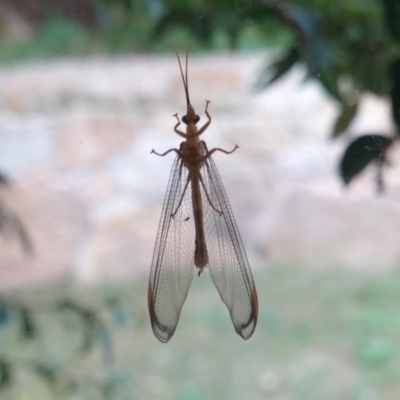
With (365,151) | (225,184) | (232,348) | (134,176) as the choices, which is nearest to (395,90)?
(365,151)

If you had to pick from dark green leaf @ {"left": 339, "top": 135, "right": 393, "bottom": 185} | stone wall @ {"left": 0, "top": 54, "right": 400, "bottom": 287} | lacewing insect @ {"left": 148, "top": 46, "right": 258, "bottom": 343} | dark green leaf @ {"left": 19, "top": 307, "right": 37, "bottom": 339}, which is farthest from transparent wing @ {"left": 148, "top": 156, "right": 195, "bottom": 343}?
stone wall @ {"left": 0, "top": 54, "right": 400, "bottom": 287}

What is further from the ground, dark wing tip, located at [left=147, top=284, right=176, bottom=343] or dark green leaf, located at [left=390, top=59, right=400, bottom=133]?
dark green leaf, located at [left=390, top=59, right=400, bottom=133]

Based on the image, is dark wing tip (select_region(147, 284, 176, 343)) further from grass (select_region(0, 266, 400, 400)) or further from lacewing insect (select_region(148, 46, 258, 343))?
grass (select_region(0, 266, 400, 400))

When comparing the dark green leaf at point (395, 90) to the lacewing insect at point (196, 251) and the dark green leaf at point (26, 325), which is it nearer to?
the lacewing insect at point (196, 251)

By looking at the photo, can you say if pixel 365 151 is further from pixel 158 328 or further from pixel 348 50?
pixel 158 328

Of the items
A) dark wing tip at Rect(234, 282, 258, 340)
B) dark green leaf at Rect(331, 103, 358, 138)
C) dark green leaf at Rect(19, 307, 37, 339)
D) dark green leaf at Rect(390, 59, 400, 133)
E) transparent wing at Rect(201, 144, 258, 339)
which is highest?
dark green leaf at Rect(331, 103, 358, 138)

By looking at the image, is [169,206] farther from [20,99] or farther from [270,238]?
[20,99]

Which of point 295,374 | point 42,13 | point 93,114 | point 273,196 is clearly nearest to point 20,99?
point 93,114
